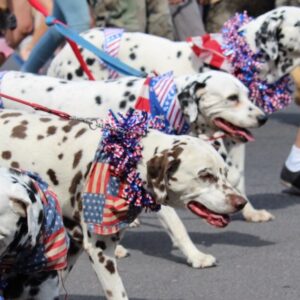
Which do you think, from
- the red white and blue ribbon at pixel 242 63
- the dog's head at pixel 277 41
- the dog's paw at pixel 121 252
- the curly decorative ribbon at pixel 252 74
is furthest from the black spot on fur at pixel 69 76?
the dog's paw at pixel 121 252

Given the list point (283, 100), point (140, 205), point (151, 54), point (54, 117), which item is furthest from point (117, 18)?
point (140, 205)

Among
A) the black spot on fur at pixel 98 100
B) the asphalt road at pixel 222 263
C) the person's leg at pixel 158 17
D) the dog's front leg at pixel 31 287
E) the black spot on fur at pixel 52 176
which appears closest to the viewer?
the dog's front leg at pixel 31 287

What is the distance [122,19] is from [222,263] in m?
3.59

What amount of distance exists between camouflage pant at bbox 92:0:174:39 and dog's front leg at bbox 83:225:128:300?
4.49 metres

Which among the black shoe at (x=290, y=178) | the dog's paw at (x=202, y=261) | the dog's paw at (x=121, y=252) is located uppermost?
the dog's paw at (x=202, y=261)

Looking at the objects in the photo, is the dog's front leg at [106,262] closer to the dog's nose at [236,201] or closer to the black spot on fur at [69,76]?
the dog's nose at [236,201]

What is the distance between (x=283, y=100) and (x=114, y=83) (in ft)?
4.76

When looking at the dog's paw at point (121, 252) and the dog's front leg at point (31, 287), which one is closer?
the dog's front leg at point (31, 287)

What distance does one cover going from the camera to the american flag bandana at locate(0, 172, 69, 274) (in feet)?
15.6

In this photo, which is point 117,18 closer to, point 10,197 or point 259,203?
point 259,203

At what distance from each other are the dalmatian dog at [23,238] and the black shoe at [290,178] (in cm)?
390

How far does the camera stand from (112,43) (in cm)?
863

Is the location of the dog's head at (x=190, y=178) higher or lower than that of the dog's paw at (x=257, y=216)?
higher

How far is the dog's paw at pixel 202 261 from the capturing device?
691 cm
